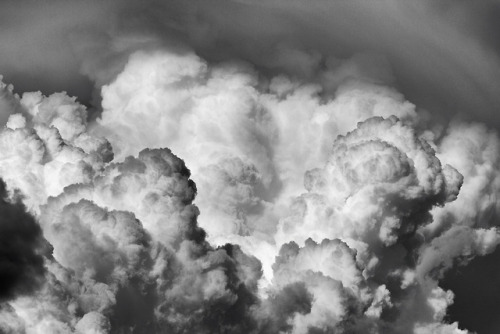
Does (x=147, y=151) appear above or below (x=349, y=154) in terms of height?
below

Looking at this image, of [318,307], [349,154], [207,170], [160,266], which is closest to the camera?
[160,266]

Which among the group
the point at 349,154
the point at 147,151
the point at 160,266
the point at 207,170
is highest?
the point at 207,170

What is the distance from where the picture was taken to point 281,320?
215ft

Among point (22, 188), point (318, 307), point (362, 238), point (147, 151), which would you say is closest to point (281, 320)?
point (318, 307)

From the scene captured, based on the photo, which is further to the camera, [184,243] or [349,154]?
[349,154]

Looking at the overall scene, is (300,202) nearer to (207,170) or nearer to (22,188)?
(207,170)

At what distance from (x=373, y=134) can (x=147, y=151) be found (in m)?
16.1

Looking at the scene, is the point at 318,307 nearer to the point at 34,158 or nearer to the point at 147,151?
the point at 147,151

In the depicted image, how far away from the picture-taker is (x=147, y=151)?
63094 mm

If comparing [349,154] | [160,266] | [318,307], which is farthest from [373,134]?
[160,266]

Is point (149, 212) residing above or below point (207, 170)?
below

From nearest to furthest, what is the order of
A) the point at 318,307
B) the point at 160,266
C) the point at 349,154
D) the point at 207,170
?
the point at 160,266, the point at 318,307, the point at 349,154, the point at 207,170

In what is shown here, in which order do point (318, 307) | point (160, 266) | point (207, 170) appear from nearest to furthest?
point (160, 266), point (318, 307), point (207, 170)

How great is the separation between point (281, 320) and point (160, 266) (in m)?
9.54
